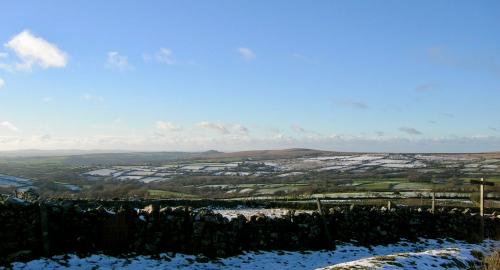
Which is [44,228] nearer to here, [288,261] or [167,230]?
[167,230]

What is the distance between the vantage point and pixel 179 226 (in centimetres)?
1808

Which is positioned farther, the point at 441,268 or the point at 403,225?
the point at 403,225

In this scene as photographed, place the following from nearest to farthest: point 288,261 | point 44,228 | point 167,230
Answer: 1. point 44,228
2. point 167,230
3. point 288,261

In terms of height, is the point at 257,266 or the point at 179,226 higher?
the point at 179,226

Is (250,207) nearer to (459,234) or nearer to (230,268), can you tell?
(459,234)

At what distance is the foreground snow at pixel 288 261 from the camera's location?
14.7 m

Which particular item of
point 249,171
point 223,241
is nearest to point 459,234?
point 223,241

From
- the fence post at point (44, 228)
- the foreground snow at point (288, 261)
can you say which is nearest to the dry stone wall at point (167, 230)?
the fence post at point (44, 228)

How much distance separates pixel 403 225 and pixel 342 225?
3400 mm

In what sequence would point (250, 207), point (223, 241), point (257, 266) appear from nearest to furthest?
point (257, 266)
point (223, 241)
point (250, 207)

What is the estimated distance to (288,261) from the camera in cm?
1808

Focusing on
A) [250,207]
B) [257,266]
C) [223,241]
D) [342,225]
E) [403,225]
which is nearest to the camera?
[257,266]

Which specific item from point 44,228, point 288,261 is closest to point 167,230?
point 44,228

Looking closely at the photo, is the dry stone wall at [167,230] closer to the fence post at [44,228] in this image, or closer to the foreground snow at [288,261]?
the fence post at [44,228]
